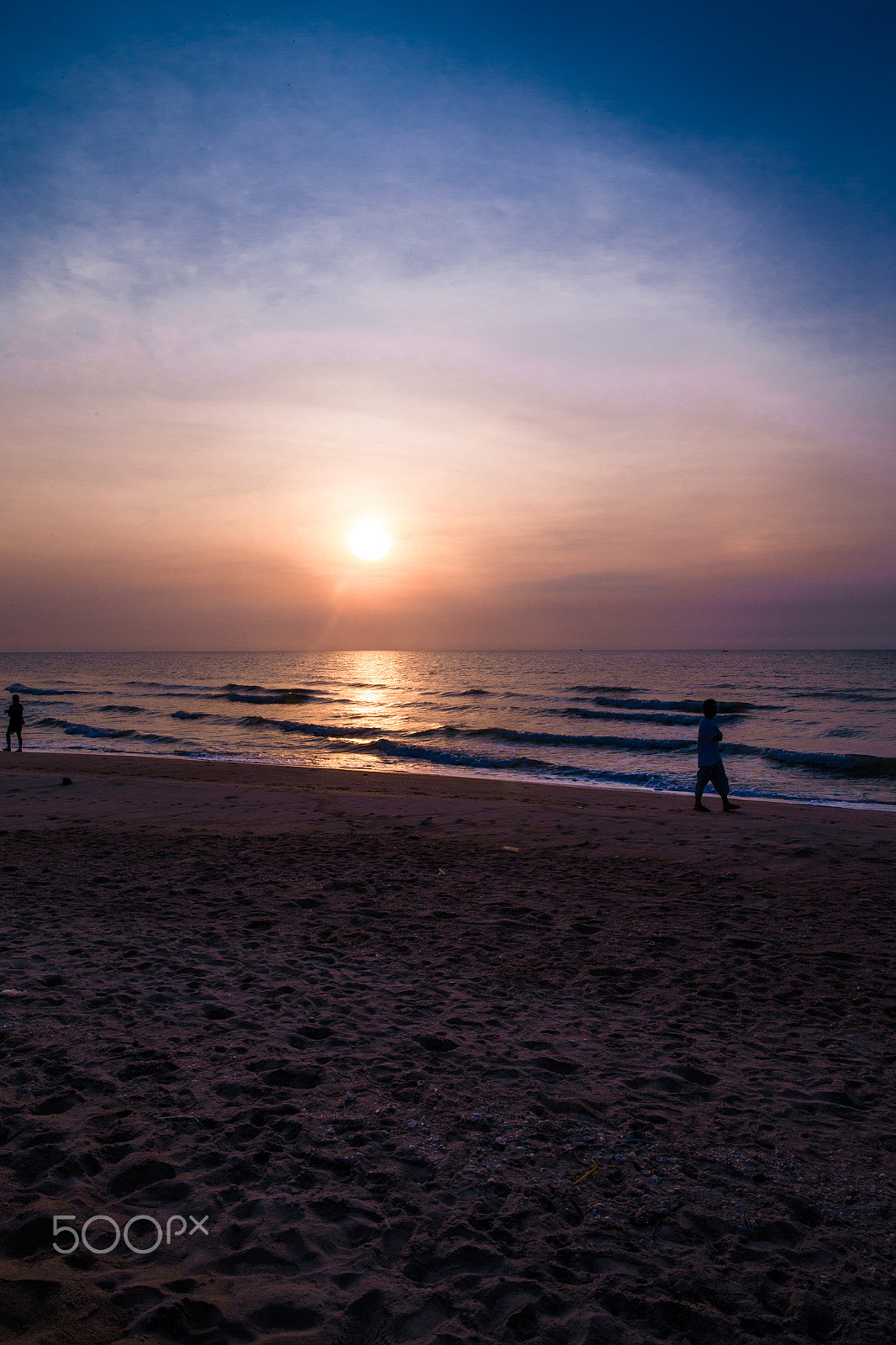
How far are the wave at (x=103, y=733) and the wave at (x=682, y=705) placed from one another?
24334 millimetres

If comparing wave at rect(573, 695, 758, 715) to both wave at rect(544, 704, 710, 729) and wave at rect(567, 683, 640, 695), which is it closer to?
wave at rect(544, 704, 710, 729)

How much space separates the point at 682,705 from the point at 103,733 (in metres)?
29.3

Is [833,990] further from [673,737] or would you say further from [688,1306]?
[673,737]

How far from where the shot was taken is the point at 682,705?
131ft

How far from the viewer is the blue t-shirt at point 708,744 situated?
43.7 feet

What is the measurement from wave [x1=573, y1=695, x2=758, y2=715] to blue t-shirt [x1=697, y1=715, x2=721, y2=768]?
2467 centimetres

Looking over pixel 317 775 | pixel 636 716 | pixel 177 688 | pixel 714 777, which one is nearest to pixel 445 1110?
pixel 714 777

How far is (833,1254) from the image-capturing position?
108 inches

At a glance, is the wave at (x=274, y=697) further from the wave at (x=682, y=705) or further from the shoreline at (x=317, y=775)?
the shoreline at (x=317, y=775)

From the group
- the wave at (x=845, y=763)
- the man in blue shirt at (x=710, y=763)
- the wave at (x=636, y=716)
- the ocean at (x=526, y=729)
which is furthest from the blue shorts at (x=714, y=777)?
the wave at (x=636, y=716)

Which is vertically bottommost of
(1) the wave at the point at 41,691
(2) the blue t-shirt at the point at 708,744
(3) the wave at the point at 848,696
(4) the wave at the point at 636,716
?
(1) the wave at the point at 41,691

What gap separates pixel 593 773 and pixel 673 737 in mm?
9411

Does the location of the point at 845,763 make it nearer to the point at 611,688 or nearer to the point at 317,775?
the point at 317,775

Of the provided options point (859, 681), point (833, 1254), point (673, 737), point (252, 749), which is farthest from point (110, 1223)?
point (859, 681)
